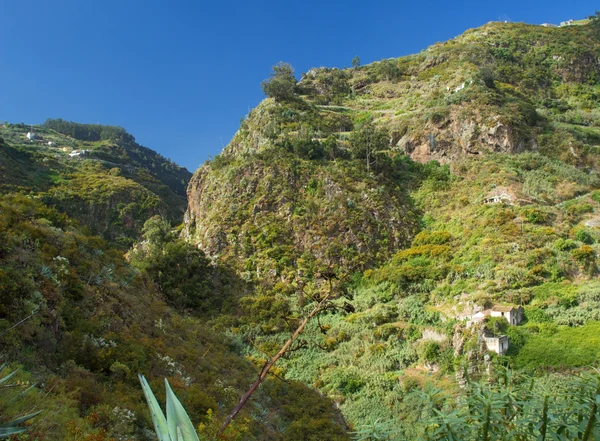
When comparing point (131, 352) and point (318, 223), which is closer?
point (131, 352)

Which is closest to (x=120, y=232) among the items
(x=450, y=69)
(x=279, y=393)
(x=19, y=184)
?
(x=19, y=184)

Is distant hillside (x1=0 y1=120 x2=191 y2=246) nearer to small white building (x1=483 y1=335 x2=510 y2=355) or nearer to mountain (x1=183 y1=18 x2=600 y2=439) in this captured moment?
mountain (x1=183 y1=18 x2=600 y2=439)

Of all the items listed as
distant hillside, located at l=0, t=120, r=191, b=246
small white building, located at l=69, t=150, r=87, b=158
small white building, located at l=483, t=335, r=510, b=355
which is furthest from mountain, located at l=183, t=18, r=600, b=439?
small white building, located at l=69, t=150, r=87, b=158

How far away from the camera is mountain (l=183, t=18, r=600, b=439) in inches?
597

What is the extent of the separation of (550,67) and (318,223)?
1910 inches

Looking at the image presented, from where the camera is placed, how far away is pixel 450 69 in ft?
156

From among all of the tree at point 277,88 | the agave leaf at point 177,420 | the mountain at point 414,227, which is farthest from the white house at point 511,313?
the tree at point 277,88

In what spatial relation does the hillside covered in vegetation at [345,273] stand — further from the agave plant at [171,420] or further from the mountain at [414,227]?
the agave plant at [171,420]

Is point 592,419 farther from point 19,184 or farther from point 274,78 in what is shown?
point 19,184

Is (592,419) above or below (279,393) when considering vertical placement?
above

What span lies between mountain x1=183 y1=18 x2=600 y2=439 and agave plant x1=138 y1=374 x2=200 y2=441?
164 cm

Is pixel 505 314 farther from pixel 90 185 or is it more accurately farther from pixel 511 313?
pixel 90 185

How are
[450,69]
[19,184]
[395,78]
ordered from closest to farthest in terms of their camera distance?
1. [19,184]
2. [450,69]
3. [395,78]

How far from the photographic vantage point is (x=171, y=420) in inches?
Answer: 52.4
